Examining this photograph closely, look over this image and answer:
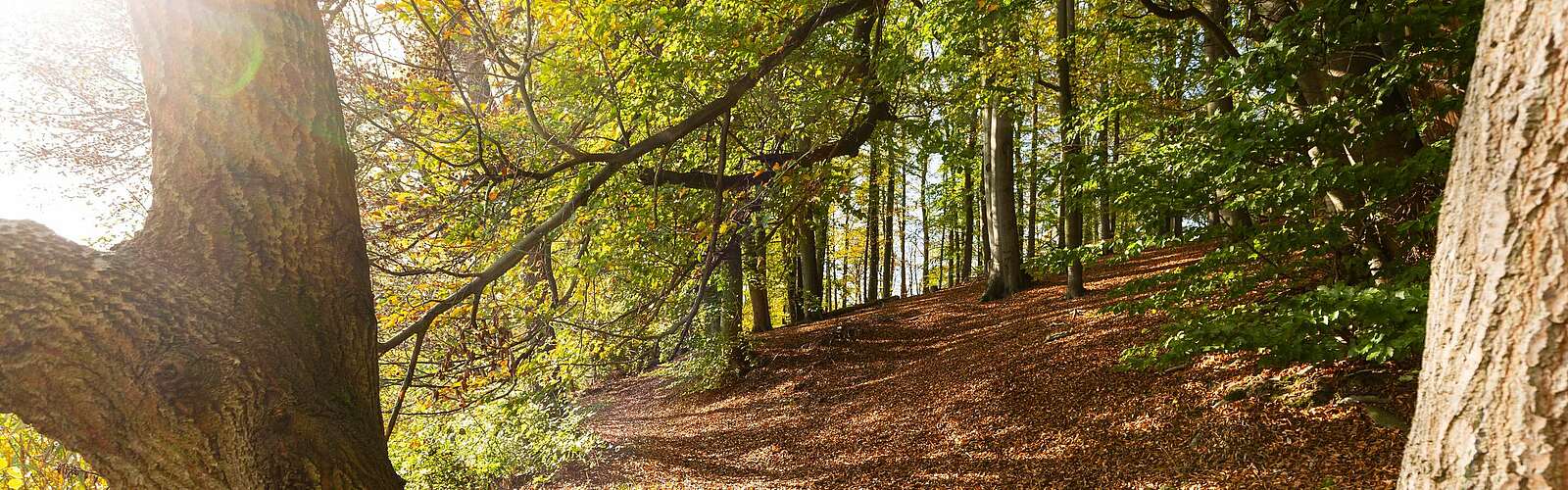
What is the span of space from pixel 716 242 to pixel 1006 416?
4292mm

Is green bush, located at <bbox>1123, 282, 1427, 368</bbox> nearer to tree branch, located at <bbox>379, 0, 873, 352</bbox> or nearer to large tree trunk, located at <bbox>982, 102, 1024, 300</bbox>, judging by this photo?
tree branch, located at <bbox>379, 0, 873, 352</bbox>

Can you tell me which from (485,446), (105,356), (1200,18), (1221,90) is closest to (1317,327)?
(1221,90)

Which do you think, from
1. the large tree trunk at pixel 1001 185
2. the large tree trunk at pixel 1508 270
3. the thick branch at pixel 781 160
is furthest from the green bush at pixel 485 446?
the large tree trunk at pixel 1001 185

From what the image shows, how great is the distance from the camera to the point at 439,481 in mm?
6926

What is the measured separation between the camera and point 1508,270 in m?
1.15

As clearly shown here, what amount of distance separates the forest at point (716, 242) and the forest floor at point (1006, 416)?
2.1 inches

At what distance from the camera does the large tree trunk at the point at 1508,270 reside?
1.10 meters

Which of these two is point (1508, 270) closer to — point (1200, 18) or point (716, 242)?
point (716, 242)

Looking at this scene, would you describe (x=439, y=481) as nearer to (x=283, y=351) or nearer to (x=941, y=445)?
(x=941, y=445)

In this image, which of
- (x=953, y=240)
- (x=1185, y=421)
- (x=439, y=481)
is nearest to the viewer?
(x=1185, y=421)

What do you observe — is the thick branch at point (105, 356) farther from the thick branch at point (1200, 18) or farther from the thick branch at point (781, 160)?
the thick branch at point (1200, 18)

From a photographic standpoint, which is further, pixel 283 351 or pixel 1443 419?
pixel 283 351

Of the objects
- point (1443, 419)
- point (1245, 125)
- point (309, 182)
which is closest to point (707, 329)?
point (1245, 125)

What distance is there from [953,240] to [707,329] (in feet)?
48.5
